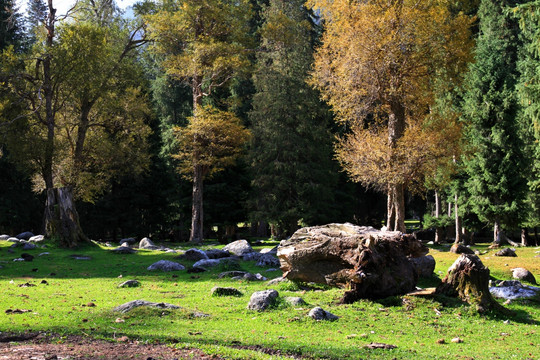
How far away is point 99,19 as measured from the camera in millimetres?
35188

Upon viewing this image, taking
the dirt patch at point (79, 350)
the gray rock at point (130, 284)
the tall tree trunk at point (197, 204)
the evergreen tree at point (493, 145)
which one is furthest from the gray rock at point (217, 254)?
the evergreen tree at point (493, 145)

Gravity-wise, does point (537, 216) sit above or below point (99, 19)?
below

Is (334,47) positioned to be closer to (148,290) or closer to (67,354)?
(148,290)

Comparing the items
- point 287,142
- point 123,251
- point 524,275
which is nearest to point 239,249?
point 123,251

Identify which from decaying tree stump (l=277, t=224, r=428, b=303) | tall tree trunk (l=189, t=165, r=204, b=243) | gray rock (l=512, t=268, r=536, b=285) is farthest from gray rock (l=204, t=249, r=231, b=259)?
tall tree trunk (l=189, t=165, r=204, b=243)

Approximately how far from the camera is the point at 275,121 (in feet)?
117

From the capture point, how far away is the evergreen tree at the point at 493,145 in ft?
92.3

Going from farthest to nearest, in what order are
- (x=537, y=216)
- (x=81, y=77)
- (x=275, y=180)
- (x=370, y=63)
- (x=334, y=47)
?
(x=275, y=180) → (x=537, y=216) → (x=81, y=77) → (x=334, y=47) → (x=370, y=63)

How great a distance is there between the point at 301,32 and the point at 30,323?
3362 centimetres

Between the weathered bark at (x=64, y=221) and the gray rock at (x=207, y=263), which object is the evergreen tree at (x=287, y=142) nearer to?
the weathered bark at (x=64, y=221)

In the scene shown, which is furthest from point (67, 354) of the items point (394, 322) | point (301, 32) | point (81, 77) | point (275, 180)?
point (301, 32)

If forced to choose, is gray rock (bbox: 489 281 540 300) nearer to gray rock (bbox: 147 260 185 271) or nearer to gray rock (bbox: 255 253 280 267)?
gray rock (bbox: 255 253 280 267)

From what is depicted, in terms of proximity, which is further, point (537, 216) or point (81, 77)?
point (537, 216)

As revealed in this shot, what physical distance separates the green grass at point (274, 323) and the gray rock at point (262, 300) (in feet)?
0.63
